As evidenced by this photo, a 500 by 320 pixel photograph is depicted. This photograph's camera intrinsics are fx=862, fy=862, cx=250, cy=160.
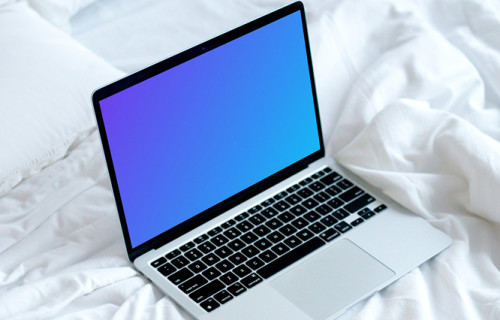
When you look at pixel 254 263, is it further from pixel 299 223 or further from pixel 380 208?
pixel 380 208

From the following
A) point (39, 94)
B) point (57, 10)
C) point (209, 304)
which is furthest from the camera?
point (57, 10)

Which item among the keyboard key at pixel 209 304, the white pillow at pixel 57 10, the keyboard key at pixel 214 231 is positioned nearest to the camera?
the keyboard key at pixel 209 304

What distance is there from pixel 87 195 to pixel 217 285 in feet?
0.86

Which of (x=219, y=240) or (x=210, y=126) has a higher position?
(x=210, y=126)

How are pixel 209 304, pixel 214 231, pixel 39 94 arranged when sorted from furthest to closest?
pixel 39 94 → pixel 214 231 → pixel 209 304

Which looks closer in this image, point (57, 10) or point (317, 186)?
point (317, 186)

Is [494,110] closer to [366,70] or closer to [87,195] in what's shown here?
[366,70]

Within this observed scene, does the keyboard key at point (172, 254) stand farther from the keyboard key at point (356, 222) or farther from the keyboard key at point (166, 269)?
the keyboard key at point (356, 222)

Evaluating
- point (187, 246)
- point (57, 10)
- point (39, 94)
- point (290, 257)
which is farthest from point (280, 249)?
point (57, 10)

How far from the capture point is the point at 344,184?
1.21 metres

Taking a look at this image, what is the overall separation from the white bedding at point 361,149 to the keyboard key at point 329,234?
0.10 m

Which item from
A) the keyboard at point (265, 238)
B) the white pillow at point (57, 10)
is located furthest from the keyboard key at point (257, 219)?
the white pillow at point (57, 10)

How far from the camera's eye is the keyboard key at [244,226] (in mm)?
1130

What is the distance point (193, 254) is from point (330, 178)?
9.5 inches
